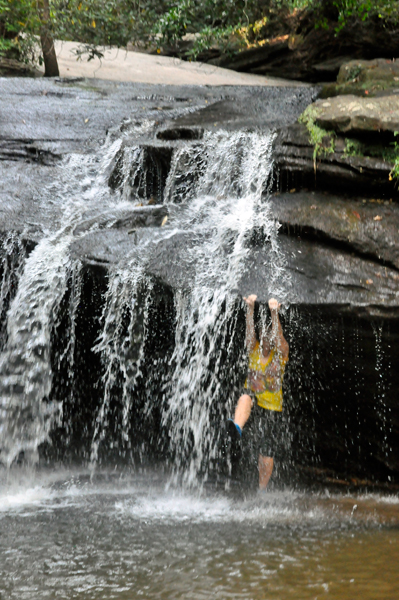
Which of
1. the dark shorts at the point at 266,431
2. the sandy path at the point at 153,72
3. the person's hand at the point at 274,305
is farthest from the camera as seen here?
the sandy path at the point at 153,72

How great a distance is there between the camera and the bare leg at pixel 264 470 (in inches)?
205

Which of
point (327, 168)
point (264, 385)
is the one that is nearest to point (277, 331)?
point (264, 385)

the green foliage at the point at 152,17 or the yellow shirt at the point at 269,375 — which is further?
the green foliage at the point at 152,17

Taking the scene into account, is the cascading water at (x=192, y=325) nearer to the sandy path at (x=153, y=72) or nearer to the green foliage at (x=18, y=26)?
the green foliage at (x=18, y=26)

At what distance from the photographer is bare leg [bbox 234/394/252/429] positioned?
481 cm

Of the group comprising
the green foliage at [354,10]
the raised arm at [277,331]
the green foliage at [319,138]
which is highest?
the green foliage at [354,10]

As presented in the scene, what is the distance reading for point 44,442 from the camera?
5.70 meters

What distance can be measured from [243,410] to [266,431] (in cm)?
68

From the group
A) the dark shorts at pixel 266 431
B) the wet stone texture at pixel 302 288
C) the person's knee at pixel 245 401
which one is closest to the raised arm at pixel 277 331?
the wet stone texture at pixel 302 288

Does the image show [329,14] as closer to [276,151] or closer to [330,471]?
[276,151]

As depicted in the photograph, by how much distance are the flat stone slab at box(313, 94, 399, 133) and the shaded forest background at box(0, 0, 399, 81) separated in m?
4.34

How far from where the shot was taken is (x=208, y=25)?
10938 millimetres

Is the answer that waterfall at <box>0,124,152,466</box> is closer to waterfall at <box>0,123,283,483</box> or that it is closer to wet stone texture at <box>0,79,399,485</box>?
waterfall at <box>0,123,283,483</box>

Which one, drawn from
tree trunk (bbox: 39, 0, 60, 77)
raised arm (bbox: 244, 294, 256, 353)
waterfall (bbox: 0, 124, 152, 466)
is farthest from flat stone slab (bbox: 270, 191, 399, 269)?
tree trunk (bbox: 39, 0, 60, 77)
